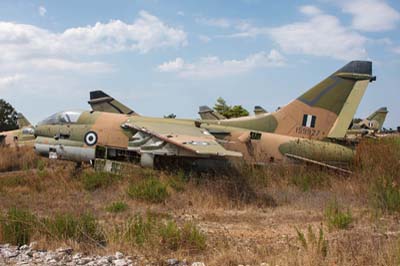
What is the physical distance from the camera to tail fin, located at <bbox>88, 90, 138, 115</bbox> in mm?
22125

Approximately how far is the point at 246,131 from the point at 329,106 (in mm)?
3043

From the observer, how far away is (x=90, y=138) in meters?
14.5

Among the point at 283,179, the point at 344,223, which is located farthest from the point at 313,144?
the point at 344,223

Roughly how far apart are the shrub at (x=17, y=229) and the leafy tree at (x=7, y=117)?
183 feet

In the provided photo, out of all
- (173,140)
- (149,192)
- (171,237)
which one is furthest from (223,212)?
(171,237)

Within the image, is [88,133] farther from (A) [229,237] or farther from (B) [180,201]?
(A) [229,237]

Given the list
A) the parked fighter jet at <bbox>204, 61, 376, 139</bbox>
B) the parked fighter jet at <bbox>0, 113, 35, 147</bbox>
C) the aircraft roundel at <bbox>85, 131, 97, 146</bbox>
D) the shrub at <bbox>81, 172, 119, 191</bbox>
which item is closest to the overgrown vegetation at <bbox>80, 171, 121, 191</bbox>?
the shrub at <bbox>81, 172, 119, 191</bbox>

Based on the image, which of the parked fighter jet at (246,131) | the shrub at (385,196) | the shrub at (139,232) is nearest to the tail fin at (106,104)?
the parked fighter jet at (246,131)

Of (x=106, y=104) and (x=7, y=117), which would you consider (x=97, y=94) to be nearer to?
(x=106, y=104)

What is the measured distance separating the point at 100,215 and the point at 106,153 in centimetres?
558

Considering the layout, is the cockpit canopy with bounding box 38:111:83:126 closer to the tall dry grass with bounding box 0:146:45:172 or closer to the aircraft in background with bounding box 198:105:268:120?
the tall dry grass with bounding box 0:146:45:172

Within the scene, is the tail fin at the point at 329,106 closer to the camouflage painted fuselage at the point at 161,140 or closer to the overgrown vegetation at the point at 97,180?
the camouflage painted fuselage at the point at 161,140

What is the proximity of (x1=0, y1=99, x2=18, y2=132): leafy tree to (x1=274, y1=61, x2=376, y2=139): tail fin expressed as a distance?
51477mm

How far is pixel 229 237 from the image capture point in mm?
6758
